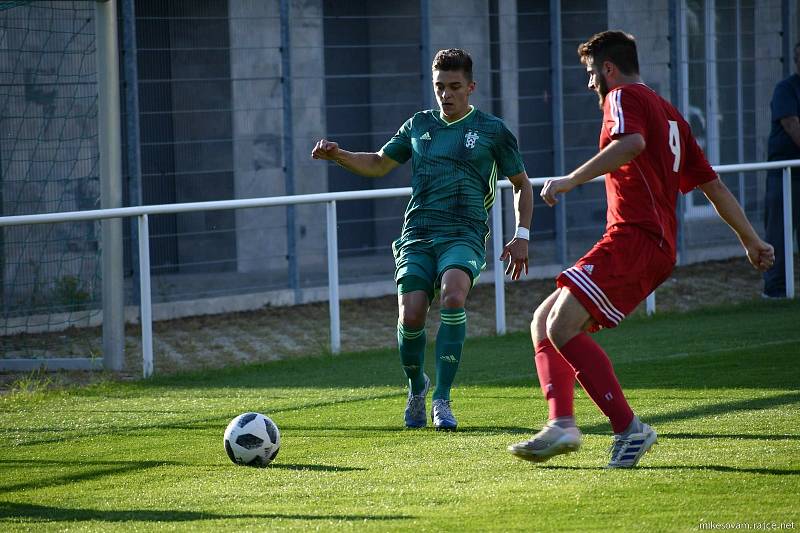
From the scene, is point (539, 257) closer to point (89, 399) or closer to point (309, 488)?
point (89, 399)

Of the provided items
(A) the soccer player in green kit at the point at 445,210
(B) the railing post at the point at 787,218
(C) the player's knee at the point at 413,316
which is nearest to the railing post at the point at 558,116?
(B) the railing post at the point at 787,218

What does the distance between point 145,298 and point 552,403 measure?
445 centimetres

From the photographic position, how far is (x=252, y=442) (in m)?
6.14

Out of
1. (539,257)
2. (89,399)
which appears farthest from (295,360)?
(539,257)

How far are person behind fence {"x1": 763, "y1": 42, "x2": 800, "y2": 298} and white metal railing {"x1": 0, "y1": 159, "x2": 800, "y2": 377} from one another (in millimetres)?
169

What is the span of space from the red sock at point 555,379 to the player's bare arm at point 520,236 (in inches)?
24.8

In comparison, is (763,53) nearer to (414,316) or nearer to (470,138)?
(470,138)

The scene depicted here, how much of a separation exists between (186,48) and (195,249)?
77.8 inches

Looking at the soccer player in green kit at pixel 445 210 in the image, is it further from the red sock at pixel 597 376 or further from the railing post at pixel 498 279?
the railing post at pixel 498 279

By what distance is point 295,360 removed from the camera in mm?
10227

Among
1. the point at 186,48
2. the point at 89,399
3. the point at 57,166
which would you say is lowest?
the point at 89,399

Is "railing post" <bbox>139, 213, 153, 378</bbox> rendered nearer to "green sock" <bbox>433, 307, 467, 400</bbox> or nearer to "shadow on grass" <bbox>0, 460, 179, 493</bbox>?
"shadow on grass" <bbox>0, 460, 179, 493</bbox>

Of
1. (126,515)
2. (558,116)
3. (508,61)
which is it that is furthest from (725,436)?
(508,61)

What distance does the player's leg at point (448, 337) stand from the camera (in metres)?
6.90
